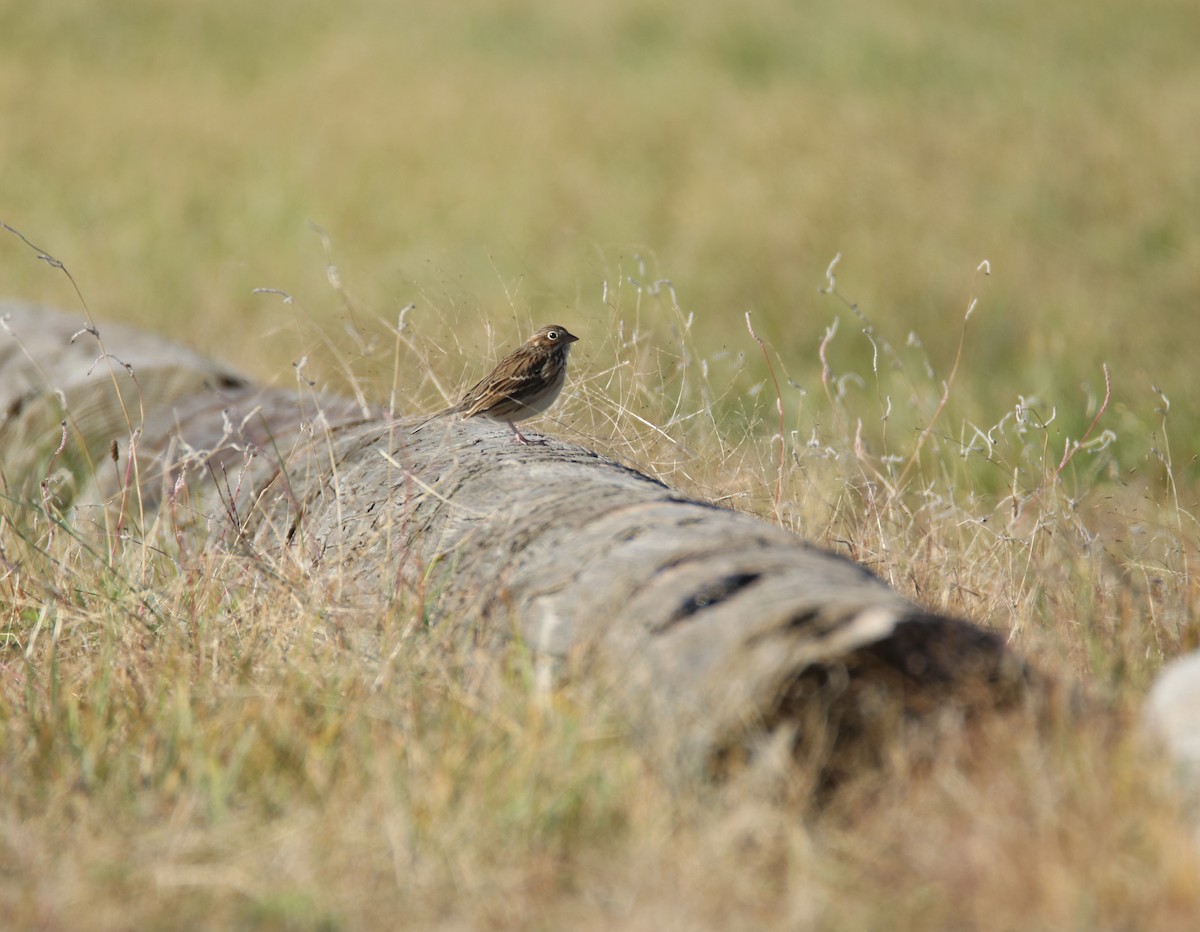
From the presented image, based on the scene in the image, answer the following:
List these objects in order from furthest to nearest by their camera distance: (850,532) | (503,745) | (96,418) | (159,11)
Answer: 1. (159,11)
2. (96,418)
3. (850,532)
4. (503,745)

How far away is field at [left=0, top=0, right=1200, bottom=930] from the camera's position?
248 cm

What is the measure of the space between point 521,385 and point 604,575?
1502 mm

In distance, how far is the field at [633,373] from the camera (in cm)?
248

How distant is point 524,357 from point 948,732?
86.2 inches

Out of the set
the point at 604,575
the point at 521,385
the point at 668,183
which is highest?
the point at 604,575

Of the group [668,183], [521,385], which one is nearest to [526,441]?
[521,385]

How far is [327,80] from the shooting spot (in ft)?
50.5

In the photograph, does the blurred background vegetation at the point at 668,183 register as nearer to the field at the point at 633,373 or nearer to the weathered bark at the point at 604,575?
the field at the point at 633,373

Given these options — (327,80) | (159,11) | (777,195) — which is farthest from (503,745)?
(159,11)

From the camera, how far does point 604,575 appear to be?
2.98 meters

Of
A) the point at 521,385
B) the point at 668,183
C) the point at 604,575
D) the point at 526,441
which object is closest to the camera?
the point at 604,575

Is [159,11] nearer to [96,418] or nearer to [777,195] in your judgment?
[777,195]

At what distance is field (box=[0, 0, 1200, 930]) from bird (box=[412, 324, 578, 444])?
0.33ft

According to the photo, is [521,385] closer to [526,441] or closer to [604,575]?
[526,441]
